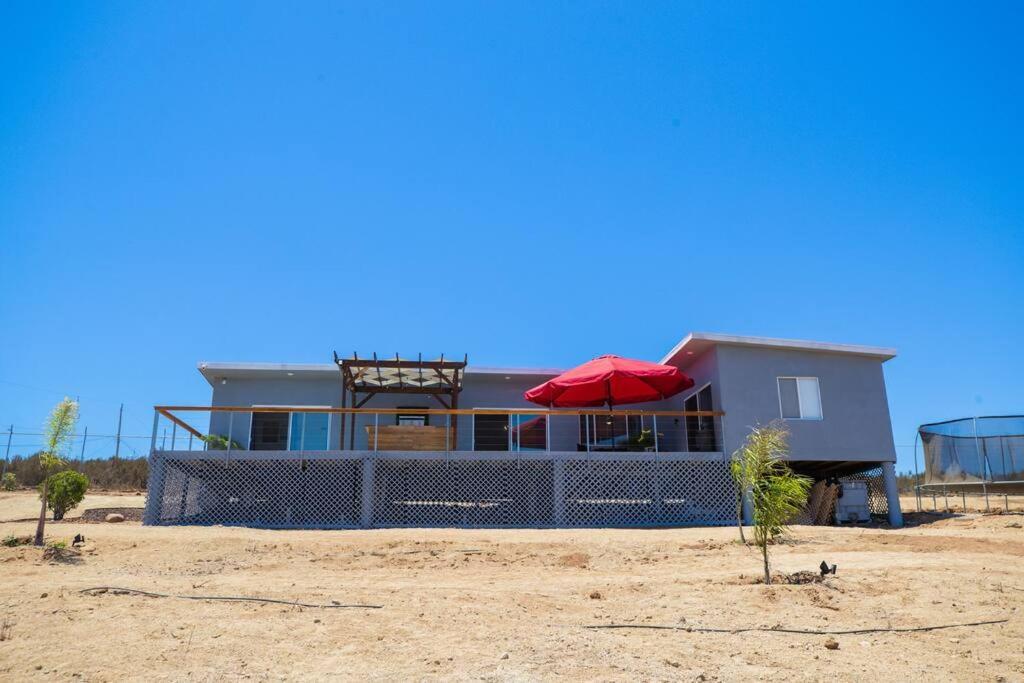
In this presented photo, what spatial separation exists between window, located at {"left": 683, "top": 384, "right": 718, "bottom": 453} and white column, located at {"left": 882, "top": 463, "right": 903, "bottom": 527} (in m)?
3.46

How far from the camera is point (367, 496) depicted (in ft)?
39.6

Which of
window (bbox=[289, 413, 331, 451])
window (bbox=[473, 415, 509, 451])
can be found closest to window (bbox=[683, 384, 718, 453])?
window (bbox=[473, 415, 509, 451])

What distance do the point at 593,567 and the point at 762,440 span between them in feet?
8.06

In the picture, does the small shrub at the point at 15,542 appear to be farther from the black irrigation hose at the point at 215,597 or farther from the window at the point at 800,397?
the window at the point at 800,397

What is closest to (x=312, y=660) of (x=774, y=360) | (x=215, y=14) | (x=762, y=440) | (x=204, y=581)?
(x=204, y=581)

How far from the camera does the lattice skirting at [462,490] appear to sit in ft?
40.4

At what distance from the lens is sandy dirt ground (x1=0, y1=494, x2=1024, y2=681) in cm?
460

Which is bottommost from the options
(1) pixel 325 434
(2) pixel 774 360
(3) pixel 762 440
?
(3) pixel 762 440

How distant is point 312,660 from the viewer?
4648 millimetres

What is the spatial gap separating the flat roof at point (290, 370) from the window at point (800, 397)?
4868 mm

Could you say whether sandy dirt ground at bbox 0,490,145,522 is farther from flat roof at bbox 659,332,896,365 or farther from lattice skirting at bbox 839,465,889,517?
lattice skirting at bbox 839,465,889,517

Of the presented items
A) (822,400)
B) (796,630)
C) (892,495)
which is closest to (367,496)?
(796,630)

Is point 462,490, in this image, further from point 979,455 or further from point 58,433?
point 979,455

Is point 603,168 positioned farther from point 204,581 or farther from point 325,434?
point 204,581
